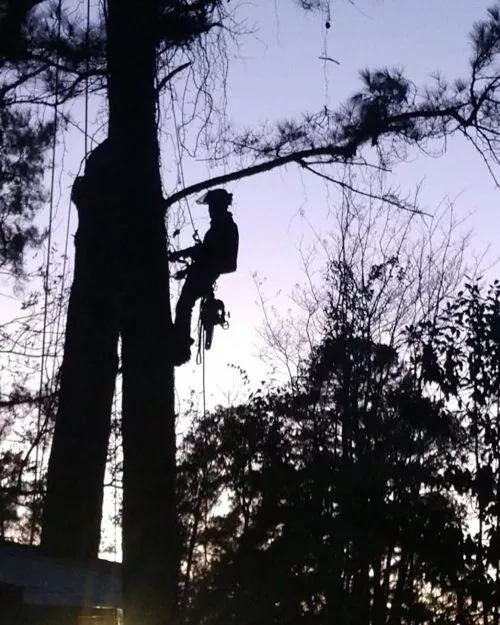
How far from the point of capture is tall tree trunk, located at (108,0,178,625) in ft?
19.0

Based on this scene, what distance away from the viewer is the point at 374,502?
8492 millimetres

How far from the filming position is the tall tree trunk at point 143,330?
228 inches

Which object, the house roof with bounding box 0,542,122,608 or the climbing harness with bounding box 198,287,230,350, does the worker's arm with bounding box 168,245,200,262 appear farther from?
the house roof with bounding box 0,542,122,608

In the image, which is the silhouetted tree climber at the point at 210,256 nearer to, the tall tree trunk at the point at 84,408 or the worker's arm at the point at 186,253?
the worker's arm at the point at 186,253

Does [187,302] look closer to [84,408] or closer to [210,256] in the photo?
[210,256]

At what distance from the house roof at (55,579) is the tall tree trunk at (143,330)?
36 cm

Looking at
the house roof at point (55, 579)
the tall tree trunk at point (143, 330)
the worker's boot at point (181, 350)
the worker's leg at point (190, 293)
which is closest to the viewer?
the house roof at point (55, 579)

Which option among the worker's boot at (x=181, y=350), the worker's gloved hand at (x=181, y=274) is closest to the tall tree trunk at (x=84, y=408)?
the worker's gloved hand at (x=181, y=274)

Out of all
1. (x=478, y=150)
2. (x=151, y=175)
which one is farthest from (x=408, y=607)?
(x=151, y=175)

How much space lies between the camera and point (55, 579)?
19.2 feet

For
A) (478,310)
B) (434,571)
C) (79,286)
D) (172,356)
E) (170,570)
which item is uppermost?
(478,310)

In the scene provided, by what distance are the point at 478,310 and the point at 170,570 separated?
4.17m

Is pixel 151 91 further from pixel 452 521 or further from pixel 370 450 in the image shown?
pixel 370 450

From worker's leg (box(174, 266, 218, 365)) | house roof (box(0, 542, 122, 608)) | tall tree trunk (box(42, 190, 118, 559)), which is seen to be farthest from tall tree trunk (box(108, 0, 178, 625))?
tall tree trunk (box(42, 190, 118, 559))
